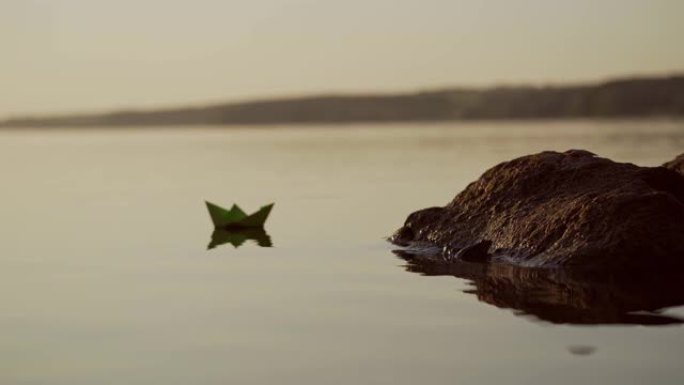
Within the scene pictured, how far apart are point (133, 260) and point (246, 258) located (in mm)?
1518

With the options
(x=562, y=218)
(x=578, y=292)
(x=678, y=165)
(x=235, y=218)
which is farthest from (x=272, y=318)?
(x=235, y=218)

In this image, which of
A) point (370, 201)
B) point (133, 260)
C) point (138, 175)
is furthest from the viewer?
point (138, 175)

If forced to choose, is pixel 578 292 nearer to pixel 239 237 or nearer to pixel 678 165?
pixel 678 165

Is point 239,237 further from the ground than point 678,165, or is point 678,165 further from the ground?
point 678,165

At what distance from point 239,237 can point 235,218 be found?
1.40 metres

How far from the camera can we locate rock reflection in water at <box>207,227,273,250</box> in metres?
20.0

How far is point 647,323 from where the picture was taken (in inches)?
439

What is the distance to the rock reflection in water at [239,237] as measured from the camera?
787 inches

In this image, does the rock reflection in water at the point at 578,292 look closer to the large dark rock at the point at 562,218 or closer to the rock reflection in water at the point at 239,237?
the large dark rock at the point at 562,218

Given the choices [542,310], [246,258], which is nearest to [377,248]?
[246,258]

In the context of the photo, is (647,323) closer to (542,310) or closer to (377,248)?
(542,310)

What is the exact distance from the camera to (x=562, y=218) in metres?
14.7

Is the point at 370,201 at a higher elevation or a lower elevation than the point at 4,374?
higher

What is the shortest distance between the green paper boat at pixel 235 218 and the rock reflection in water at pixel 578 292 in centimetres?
747
